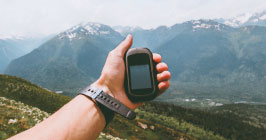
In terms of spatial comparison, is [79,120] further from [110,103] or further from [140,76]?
[140,76]

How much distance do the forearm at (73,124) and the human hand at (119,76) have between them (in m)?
0.87

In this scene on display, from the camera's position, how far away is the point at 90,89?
17.4ft

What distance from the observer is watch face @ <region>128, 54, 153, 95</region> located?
6062mm

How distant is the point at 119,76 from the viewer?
6.49m

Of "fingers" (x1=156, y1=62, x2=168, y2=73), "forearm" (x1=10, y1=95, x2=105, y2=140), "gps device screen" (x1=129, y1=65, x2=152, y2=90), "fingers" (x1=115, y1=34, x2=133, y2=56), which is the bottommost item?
"forearm" (x1=10, y1=95, x2=105, y2=140)

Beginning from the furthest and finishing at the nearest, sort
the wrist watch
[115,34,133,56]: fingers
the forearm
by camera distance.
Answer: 1. [115,34,133,56]: fingers
2. the wrist watch
3. the forearm

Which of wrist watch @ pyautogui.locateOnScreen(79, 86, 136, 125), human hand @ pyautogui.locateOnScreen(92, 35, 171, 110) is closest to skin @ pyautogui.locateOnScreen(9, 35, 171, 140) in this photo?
human hand @ pyautogui.locateOnScreen(92, 35, 171, 110)

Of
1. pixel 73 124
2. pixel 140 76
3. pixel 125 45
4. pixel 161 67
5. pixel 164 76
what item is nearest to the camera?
pixel 73 124

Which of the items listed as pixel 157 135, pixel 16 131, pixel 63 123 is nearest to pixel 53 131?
pixel 63 123

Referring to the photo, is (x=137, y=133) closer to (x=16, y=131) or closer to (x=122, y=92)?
(x=16, y=131)

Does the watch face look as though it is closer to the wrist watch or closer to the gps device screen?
the gps device screen

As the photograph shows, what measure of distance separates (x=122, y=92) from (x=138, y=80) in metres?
0.57

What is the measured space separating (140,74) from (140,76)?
0.20 feet

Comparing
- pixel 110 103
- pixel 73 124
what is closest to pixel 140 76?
pixel 110 103
